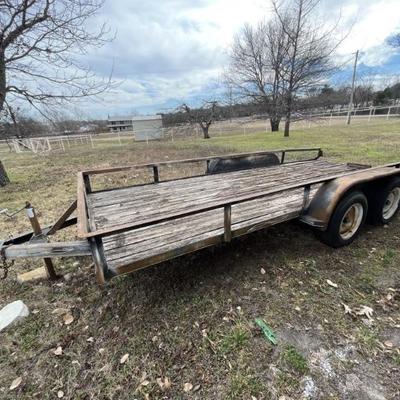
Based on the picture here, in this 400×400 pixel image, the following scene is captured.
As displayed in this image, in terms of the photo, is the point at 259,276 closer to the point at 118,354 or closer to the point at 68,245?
the point at 118,354

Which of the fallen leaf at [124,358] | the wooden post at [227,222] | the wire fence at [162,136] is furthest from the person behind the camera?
the wire fence at [162,136]

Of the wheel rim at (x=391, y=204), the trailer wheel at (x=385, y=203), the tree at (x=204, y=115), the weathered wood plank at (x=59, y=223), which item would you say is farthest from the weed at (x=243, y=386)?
the tree at (x=204, y=115)

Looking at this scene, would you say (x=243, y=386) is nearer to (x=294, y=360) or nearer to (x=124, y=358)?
(x=294, y=360)

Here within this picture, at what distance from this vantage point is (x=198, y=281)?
108 inches

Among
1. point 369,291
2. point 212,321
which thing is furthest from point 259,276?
point 369,291

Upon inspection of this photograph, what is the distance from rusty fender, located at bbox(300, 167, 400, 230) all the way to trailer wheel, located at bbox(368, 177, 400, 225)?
68cm

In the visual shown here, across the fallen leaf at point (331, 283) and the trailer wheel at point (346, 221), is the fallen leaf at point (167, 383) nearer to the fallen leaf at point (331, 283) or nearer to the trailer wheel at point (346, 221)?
the fallen leaf at point (331, 283)

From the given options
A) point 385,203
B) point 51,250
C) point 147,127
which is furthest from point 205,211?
point 147,127

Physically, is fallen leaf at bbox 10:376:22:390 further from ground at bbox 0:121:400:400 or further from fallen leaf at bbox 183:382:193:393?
fallen leaf at bbox 183:382:193:393

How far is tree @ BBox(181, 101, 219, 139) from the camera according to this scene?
2429cm

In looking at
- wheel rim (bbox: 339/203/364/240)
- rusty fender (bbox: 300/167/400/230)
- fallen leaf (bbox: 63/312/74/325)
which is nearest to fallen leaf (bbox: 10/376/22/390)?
fallen leaf (bbox: 63/312/74/325)

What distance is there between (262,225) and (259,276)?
62 centimetres

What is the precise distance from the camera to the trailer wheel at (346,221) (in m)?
2.93

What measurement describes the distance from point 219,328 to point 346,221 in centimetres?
233
